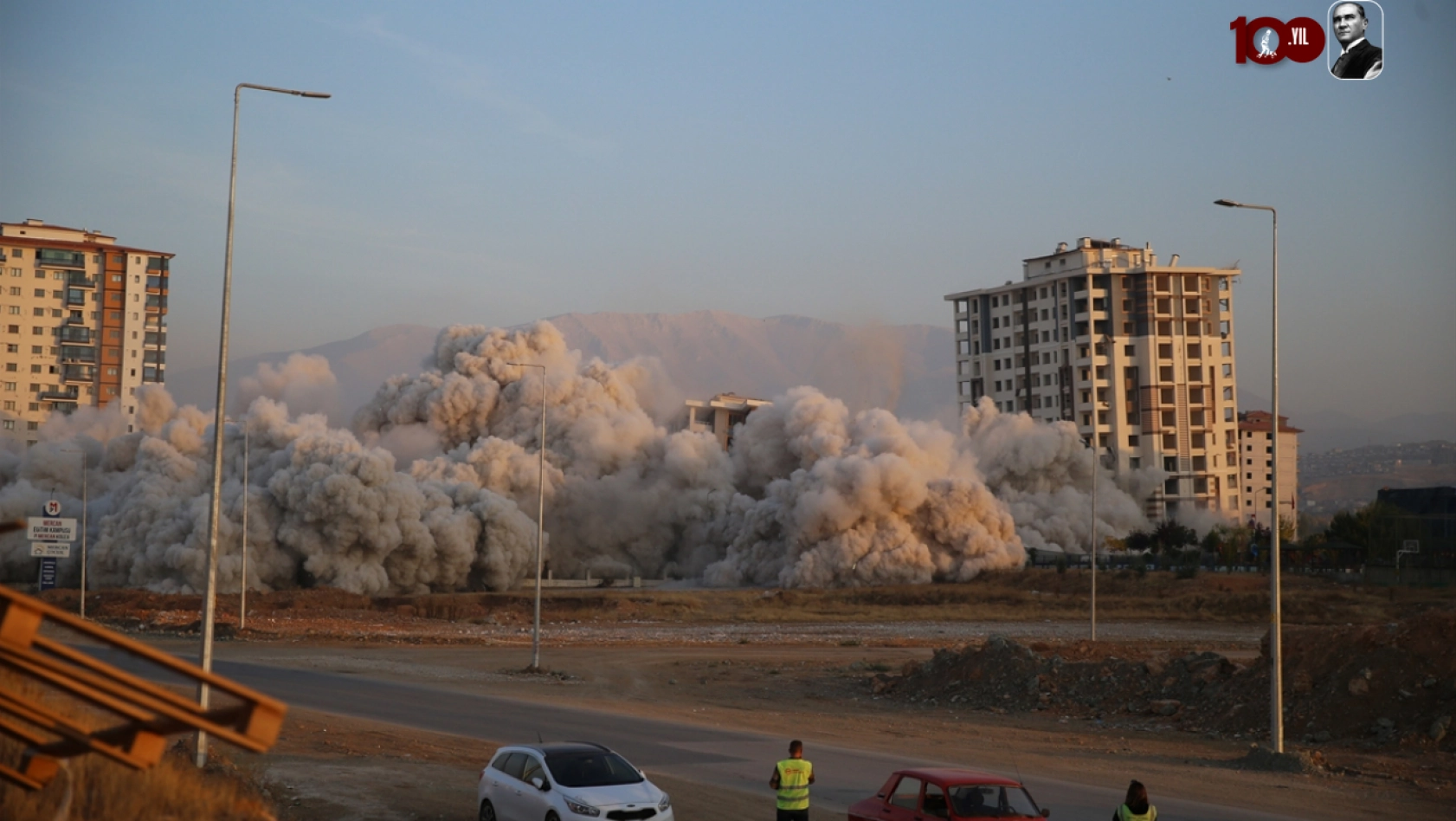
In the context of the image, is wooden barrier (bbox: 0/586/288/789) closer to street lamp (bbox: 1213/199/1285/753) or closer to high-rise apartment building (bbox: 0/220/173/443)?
street lamp (bbox: 1213/199/1285/753)

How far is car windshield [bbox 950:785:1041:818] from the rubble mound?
16613 mm

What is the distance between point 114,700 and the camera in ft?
23.7

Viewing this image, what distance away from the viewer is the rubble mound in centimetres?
2848

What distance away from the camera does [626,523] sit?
98.2 metres

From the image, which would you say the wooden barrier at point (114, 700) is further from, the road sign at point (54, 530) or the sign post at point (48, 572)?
the sign post at point (48, 572)

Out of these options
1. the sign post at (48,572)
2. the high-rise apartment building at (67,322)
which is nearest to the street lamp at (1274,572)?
the sign post at (48,572)

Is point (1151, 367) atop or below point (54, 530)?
atop

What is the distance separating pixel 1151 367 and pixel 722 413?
1539 inches

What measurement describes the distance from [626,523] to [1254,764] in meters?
75.4

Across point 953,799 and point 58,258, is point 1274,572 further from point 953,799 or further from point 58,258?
point 58,258

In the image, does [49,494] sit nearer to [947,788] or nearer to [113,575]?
[113,575]

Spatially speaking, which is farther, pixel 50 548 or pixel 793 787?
pixel 50 548

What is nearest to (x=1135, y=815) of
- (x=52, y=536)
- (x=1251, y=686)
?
(x=1251, y=686)

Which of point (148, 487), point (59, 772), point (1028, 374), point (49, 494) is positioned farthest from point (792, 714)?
point (1028, 374)
